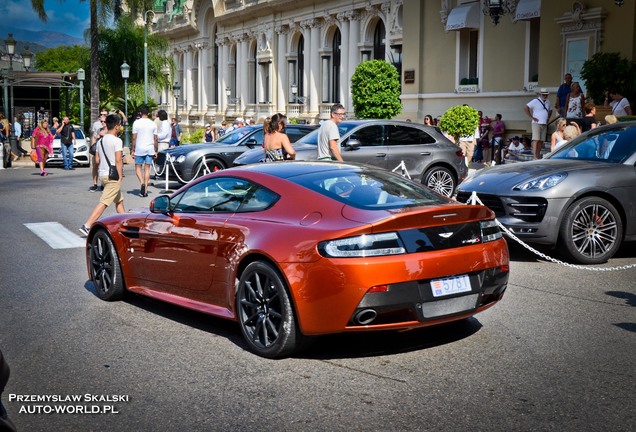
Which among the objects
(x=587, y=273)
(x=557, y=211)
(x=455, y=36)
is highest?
(x=455, y=36)

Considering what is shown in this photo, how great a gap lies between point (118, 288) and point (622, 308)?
471 cm

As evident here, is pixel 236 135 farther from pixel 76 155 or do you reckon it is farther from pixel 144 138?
pixel 76 155

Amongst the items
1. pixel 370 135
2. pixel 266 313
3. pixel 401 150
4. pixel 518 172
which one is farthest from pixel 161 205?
pixel 401 150

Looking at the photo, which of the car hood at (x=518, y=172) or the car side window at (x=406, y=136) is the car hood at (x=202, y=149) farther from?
the car hood at (x=518, y=172)

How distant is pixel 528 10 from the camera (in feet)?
95.6

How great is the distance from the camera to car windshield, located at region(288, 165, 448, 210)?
6.60 m

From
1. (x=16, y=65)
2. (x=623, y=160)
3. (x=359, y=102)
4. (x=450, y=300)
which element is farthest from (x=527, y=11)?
(x=16, y=65)

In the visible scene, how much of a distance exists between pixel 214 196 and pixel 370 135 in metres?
10.7

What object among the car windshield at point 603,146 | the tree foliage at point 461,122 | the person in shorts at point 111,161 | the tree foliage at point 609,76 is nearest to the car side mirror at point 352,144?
the person in shorts at point 111,161

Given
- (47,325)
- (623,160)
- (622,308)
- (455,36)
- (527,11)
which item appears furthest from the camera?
(455,36)

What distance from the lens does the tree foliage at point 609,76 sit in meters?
22.0

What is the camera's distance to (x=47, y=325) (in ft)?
24.5

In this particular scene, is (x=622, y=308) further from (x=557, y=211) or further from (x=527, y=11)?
(x=527, y=11)

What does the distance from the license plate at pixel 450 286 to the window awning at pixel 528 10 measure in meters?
24.0
